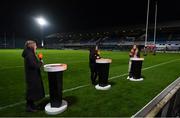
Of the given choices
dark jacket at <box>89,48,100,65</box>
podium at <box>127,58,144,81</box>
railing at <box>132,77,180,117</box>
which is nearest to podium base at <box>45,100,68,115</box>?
railing at <box>132,77,180,117</box>

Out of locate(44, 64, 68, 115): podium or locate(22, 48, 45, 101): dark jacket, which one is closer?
locate(22, 48, 45, 101): dark jacket

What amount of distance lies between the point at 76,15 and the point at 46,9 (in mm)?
8421

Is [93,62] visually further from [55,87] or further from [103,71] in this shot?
[55,87]

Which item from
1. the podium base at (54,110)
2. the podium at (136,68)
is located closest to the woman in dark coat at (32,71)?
the podium base at (54,110)

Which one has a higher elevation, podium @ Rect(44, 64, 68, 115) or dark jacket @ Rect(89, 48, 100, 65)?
dark jacket @ Rect(89, 48, 100, 65)

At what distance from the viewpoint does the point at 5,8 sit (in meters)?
55.4

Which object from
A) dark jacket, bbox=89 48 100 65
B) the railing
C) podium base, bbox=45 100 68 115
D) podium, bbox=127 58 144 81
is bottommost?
podium base, bbox=45 100 68 115

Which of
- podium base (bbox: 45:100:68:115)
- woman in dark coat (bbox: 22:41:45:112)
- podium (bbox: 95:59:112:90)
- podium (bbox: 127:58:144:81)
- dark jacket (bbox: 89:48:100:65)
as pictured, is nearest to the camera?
woman in dark coat (bbox: 22:41:45:112)

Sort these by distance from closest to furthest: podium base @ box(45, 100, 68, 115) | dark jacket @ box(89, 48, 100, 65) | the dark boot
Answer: podium base @ box(45, 100, 68, 115), the dark boot, dark jacket @ box(89, 48, 100, 65)

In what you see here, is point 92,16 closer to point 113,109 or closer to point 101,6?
point 101,6

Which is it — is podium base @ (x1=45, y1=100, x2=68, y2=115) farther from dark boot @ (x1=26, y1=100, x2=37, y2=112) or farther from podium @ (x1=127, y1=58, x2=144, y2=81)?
podium @ (x1=127, y1=58, x2=144, y2=81)

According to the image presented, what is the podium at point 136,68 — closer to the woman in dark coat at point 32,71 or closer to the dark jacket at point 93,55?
the dark jacket at point 93,55

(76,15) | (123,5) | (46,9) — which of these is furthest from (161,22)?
(46,9)

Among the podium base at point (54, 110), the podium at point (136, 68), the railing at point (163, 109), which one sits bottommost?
the podium base at point (54, 110)
